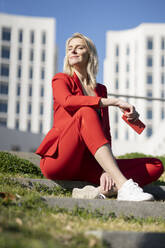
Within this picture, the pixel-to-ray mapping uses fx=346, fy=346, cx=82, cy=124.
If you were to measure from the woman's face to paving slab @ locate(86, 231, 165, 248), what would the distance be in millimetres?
2026

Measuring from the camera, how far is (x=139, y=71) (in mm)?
57406

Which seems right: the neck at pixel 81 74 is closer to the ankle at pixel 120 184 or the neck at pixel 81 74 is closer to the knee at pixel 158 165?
the knee at pixel 158 165

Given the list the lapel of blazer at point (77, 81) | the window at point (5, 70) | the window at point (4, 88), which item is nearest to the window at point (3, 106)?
the window at point (4, 88)

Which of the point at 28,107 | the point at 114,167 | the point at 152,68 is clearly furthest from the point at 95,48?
the point at 152,68

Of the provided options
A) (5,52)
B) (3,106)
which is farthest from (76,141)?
(5,52)

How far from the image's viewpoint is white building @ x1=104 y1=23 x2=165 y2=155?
55.0m

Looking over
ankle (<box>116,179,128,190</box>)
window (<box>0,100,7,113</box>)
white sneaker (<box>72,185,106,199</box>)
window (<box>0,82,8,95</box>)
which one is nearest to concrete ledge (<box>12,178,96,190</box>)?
white sneaker (<box>72,185,106,199</box>)

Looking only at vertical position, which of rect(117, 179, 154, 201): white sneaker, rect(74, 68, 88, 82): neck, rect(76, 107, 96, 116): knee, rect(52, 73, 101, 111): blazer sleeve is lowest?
rect(117, 179, 154, 201): white sneaker

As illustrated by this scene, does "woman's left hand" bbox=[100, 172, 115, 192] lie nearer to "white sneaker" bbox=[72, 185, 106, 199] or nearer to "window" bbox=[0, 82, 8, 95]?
"white sneaker" bbox=[72, 185, 106, 199]

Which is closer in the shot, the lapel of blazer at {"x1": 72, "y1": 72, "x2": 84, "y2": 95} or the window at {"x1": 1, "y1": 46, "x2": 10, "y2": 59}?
the lapel of blazer at {"x1": 72, "y1": 72, "x2": 84, "y2": 95}

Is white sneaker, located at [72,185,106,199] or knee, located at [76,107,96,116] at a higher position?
A: knee, located at [76,107,96,116]

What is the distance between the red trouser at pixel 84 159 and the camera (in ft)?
9.23

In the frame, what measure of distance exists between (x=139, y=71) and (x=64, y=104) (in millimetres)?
55823

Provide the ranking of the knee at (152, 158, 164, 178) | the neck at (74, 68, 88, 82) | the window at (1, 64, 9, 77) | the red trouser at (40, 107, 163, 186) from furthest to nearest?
the window at (1, 64, 9, 77) < the neck at (74, 68, 88, 82) < the knee at (152, 158, 164, 178) < the red trouser at (40, 107, 163, 186)
